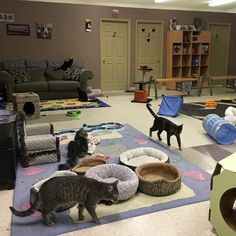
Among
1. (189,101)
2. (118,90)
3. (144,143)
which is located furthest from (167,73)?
(144,143)

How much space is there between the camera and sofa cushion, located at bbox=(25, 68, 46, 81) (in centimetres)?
662

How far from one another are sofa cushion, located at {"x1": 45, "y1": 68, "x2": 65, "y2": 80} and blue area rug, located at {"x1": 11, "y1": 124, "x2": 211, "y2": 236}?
3.69 m

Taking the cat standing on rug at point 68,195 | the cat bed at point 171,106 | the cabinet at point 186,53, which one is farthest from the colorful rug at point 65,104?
the cat standing on rug at point 68,195

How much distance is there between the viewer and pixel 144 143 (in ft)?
11.2

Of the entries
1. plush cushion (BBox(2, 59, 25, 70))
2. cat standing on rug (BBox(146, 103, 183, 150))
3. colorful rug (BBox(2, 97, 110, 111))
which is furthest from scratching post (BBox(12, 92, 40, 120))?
plush cushion (BBox(2, 59, 25, 70))

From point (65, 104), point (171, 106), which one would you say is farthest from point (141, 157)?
point (65, 104)

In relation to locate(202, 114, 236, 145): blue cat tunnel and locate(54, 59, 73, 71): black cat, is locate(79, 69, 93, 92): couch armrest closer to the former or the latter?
locate(54, 59, 73, 71): black cat

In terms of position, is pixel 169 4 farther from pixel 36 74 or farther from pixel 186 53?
pixel 36 74

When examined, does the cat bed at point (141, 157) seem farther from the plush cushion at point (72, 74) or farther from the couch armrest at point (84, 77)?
the plush cushion at point (72, 74)

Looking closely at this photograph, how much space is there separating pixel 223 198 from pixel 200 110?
3.77m

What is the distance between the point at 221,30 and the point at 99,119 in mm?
6455

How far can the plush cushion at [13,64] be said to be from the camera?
21.9 feet

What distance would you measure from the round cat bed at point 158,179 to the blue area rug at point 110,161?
11 cm

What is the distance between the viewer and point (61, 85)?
6.48 metres
